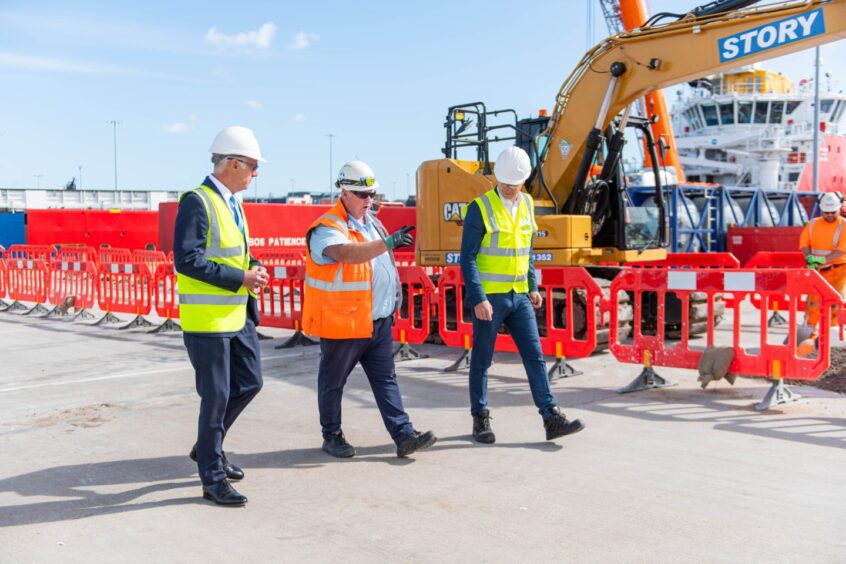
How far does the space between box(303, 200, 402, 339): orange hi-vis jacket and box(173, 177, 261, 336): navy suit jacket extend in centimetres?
84

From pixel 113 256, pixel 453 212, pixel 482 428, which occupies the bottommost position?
pixel 482 428

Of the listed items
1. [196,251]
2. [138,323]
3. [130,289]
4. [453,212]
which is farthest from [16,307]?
[196,251]

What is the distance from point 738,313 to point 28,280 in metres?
14.1

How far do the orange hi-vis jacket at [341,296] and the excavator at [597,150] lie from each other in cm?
512

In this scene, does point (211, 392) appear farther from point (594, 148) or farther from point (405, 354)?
point (594, 148)

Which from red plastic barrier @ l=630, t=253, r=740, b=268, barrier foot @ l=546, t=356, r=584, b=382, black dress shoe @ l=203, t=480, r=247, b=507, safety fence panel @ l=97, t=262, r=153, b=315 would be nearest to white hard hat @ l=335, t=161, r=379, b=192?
black dress shoe @ l=203, t=480, r=247, b=507

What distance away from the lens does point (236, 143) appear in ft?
16.1

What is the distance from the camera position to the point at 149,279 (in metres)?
13.8

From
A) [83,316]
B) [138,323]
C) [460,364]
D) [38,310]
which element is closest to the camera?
[460,364]

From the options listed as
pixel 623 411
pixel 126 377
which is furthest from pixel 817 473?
pixel 126 377

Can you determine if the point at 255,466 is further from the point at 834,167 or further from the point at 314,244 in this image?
the point at 834,167

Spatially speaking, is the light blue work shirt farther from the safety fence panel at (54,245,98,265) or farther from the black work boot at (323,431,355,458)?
the safety fence panel at (54,245,98,265)

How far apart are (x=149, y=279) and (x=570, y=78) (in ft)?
24.6

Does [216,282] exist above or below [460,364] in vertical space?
above
